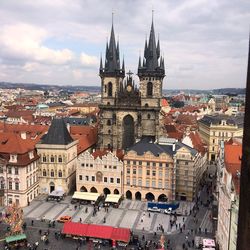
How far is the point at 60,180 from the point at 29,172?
8302 mm

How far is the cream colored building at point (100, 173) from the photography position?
8038 centimetres

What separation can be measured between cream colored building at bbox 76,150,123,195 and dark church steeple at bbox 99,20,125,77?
3095 centimetres

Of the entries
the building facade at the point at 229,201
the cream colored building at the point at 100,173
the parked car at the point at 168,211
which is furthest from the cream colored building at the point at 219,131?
the building facade at the point at 229,201

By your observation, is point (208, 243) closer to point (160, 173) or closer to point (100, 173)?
point (160, 173)

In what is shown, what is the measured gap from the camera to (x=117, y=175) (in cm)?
8044

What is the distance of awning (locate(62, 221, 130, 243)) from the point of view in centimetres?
5684

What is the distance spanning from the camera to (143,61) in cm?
10088

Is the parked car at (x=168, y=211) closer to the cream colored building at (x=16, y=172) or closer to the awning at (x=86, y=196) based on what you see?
the awning at (x=86, y=196)

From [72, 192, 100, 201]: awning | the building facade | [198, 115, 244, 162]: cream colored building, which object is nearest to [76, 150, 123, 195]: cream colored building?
[72, 192, 100, 201]: awning

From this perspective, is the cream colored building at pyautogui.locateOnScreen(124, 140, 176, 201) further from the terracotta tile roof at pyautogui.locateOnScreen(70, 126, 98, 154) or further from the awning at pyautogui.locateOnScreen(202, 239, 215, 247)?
the awning at pyautogui.locateOnScreen(202, 239, 215, 247)

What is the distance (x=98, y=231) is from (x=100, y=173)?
23.9 m

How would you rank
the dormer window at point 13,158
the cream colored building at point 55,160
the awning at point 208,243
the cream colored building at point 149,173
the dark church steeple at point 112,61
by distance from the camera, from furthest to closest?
the dark church steeple at point 112,61
the cream colored building at point 55,160
the cream colored building at point 149,173
the dormer window at point 13,158
the awning at point 208,243

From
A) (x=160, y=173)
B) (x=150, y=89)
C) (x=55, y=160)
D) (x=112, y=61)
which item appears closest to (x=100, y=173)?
(x=55, y=160)

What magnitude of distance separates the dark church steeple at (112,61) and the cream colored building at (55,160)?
27717 mm
